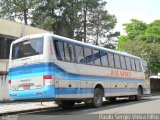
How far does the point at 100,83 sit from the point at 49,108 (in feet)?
9.94

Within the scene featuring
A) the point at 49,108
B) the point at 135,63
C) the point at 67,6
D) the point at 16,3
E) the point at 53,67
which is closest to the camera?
the point at 53,67

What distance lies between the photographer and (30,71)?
630 inches

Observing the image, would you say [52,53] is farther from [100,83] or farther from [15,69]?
[100,83]

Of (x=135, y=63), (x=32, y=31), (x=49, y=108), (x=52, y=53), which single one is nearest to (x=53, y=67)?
(x=52, y=53)

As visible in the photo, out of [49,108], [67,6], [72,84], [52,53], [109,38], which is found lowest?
[49,108]

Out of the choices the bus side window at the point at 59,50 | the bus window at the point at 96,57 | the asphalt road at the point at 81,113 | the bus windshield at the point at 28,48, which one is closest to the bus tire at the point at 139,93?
the bus window at the point at 96,57

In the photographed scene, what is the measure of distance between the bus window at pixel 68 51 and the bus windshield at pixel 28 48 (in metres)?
1.29

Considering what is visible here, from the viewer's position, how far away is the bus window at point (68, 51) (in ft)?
54.5

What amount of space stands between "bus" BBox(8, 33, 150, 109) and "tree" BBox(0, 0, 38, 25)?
2993 centimetres

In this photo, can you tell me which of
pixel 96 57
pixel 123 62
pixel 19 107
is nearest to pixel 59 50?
pixel 96 57

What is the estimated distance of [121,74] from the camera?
73.7ft

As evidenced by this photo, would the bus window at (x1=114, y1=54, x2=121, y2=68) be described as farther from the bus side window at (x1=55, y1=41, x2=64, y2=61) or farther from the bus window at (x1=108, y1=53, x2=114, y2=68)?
the bus side window at (x1=55, y1=41, x2=64, y2=61)

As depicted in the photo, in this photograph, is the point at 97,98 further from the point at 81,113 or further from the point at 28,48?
the point at 28,48

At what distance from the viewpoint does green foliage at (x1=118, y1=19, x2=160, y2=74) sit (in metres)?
41.4
